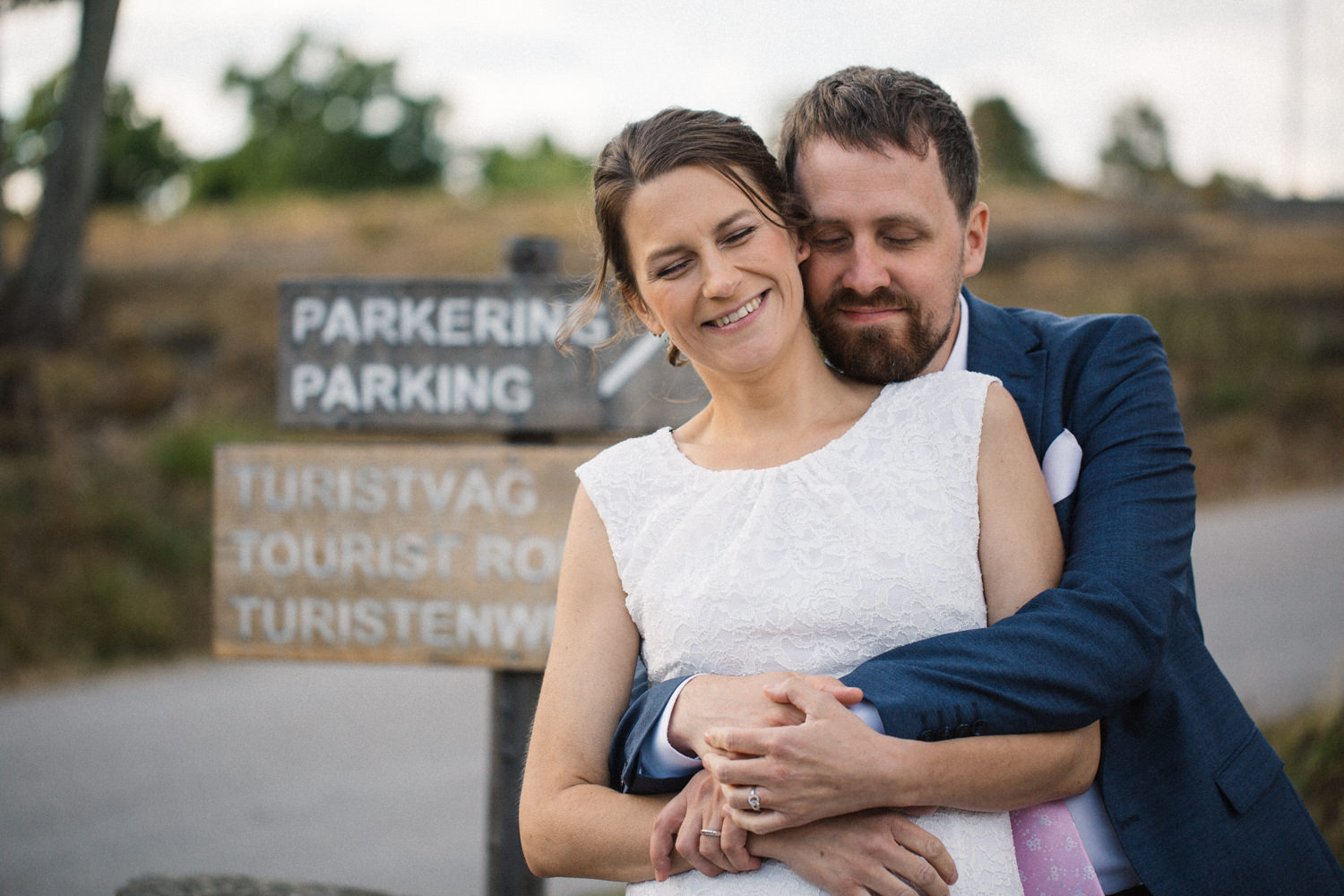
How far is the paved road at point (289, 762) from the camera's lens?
14.6 feet

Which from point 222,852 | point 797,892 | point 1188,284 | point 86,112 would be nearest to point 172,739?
point 222,852

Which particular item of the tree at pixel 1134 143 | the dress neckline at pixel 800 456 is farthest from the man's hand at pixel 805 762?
the tree at pixel 1134 143

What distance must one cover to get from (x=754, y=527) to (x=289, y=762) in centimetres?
463

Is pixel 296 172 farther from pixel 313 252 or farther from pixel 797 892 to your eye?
pixel 797 892

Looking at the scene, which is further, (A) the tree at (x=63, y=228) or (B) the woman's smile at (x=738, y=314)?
(A) the tree at (x=63, y=228)

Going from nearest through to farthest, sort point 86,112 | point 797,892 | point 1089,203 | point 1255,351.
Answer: point 797,892, point 86,112, point 1255,351, point 1089,203

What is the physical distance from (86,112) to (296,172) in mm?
22300

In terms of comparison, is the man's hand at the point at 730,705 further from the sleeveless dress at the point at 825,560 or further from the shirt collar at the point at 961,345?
the shirt collar at the point at 961,345

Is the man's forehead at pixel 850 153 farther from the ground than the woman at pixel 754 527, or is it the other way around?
the man's forehead at pixel 850 153

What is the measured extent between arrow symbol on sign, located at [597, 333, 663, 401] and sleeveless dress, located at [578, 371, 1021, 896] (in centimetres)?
120

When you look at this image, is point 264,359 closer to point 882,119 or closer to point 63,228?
point 63,228

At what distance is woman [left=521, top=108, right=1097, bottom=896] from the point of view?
5.76 ft

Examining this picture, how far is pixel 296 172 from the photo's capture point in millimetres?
32906

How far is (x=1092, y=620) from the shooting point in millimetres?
1657
